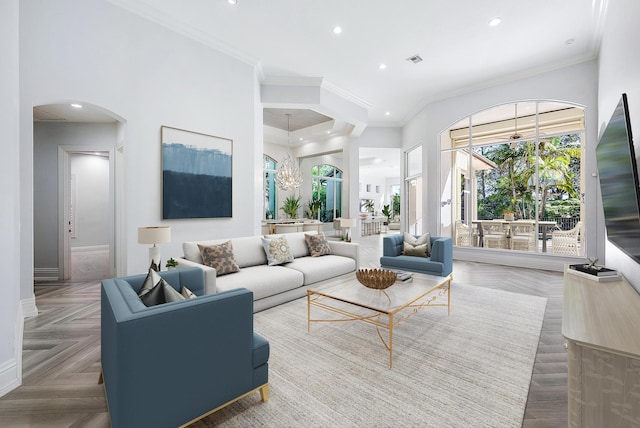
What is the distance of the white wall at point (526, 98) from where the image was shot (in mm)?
5027

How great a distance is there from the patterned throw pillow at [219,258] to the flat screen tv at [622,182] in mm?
3480

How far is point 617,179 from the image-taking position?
7.11 feet

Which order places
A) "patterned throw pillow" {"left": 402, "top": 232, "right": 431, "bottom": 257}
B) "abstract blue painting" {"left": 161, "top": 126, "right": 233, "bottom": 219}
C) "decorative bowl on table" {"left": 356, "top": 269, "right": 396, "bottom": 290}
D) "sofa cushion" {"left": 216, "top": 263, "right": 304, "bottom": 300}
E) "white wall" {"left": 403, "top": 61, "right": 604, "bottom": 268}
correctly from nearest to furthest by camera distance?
1. "decorative bowl on table" {"left": 356, "top": 269, "right": 396, "bottom": 290}
2. "sofa cushion" {"left": 216, "top": 263, "right": 304, "bottom": 300}
3. "abstract blue painting" {"left": 161, "top": 126, "right": 233, "bottom": 219}
4. "patterned throw pillow" {"left": 402, "top": 232, "right": 431, "bottom": 257}
5. "white wall" {"left": 403, "top": 61, "right": 604, "bottom": 268}

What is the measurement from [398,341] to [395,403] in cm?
85

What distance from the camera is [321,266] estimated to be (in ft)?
13.3

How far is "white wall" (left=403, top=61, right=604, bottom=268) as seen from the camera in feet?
16.5

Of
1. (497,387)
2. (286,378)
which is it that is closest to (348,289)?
(286,378)

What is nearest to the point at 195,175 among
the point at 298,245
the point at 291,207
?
the point at 298,245

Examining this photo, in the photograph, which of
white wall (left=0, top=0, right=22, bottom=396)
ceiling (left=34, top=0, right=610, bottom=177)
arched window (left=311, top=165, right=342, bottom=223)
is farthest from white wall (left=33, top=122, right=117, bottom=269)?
arched window (left=311, top=165, right=342, bottom=223)

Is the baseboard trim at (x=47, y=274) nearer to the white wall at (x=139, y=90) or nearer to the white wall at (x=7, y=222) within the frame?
the white wall at (x=139, y=90)

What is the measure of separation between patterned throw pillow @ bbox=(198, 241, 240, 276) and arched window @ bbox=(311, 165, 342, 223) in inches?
309

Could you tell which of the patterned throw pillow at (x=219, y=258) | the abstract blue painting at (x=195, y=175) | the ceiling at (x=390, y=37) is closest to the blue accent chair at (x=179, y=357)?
the patterned throw pillow at (x=219, y=258)

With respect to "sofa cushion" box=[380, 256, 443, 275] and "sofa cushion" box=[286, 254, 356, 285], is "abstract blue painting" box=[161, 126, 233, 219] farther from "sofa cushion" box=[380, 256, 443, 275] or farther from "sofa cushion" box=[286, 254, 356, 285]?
"sofa cushion" box=[380, 256, 443, 275]

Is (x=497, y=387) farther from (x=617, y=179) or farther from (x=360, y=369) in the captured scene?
(x=617, y=179)
